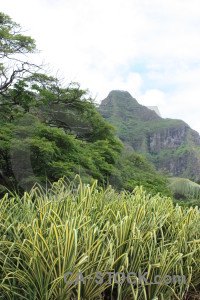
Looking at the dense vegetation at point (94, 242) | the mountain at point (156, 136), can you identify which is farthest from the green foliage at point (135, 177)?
the mountain at point (156, 136)

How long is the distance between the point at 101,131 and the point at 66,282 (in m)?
13.1

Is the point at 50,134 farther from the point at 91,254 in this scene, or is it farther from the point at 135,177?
the point at 91,254

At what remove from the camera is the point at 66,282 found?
1754mm

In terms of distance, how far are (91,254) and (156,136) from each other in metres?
78.2

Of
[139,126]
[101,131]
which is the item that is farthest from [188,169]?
[101,131]

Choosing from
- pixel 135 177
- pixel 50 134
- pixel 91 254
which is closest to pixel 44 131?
pixel 50 134

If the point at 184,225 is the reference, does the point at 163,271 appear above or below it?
below

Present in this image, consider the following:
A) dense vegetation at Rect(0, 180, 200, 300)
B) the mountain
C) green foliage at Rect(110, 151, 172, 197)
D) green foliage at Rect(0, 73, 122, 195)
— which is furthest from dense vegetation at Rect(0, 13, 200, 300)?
the mountain

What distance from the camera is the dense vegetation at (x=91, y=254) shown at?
71.0 inches

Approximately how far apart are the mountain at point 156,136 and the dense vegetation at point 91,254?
54.9 m

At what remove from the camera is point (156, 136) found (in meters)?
78.6

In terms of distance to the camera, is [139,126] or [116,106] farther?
[139,126]


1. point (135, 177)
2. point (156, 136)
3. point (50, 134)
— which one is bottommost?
point (135, 177)

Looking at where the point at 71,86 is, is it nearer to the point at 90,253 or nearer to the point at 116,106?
the point at 90,253
